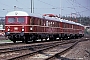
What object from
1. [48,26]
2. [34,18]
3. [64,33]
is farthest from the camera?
[64,33]

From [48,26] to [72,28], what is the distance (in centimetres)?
1759

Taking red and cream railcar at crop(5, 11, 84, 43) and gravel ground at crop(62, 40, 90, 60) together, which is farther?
red and cream railcar at crop(5, 11, 84, 43)

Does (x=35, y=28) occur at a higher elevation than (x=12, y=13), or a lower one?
lower

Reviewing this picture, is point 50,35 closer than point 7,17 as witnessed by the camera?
No

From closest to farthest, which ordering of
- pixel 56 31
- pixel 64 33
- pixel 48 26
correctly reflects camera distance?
pixel 48 26 < pixel 56 31 < pixel 64 33

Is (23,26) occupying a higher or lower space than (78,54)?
higher

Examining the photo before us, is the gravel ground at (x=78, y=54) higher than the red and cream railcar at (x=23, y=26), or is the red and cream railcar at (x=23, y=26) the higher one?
the red and cream railcar at (x=23, y=26)

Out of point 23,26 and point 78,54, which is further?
point 23,26

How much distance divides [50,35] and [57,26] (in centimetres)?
472

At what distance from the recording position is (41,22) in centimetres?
3020

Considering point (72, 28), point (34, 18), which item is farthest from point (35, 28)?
point (72, 28)

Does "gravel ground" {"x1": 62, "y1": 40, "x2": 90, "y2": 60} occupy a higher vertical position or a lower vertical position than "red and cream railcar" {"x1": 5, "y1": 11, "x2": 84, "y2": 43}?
lower

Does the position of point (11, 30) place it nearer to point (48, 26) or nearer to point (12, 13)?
point (12, 13)

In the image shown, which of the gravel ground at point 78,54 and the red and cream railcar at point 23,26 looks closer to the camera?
the gravel ground at point 78,54
